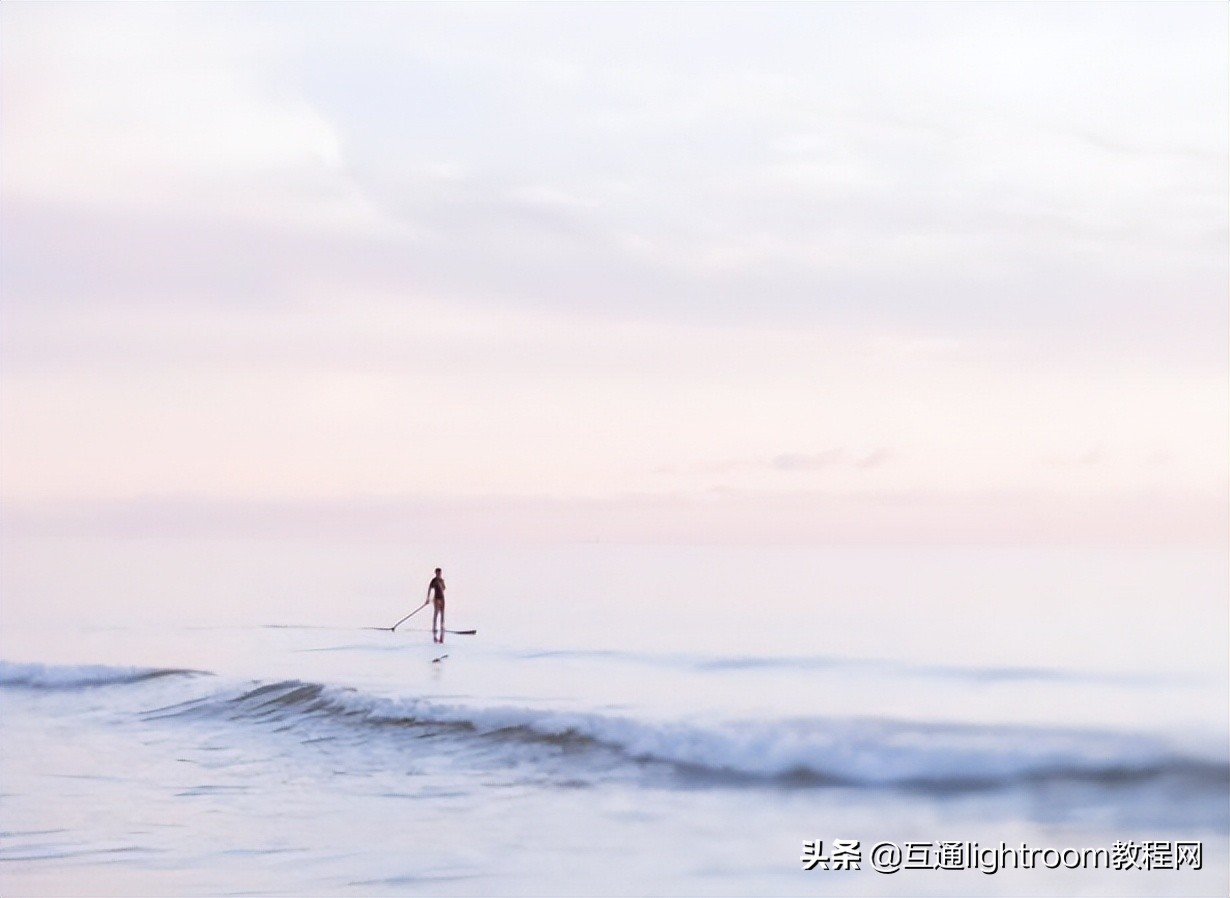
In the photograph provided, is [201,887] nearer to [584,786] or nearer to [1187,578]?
[584,786]

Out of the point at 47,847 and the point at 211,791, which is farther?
the point at 211,791

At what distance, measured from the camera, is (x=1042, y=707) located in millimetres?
25094

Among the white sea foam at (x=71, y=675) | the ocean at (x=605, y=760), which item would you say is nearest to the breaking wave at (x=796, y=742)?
the ocean at (x=605, y=760)

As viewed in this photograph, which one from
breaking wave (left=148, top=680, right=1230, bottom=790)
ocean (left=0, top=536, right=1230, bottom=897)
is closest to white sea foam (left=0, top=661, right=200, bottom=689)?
ocean (left=0, top=536, right=1230, bottom=897)

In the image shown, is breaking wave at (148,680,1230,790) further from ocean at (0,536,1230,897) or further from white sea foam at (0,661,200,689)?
white sea foam at (0,661,200,689)

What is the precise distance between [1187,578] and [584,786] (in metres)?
77.4

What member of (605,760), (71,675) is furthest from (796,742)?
(71,675)

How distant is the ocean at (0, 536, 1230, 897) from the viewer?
40.8ft

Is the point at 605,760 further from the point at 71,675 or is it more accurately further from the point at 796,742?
the point at 71,675

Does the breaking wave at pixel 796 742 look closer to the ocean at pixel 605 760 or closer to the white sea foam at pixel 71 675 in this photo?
the ocean at pixel 605 760

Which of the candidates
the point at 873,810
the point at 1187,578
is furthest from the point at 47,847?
the point at 1187,578

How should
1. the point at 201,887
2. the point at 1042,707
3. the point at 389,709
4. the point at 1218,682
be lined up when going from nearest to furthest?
the point at 201,887 < the point at 389,709 < the point at 1042,707 < the point at 1218,682

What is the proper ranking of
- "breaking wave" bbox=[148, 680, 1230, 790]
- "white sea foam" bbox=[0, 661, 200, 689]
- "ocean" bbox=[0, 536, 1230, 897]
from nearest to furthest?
"ocean" bbox=[0, 536, 1230, 897] → "breaking wave" bbox=[148, 680, 1230, 790] → "white sea foam" bbox=[0, 661, 200, 689]

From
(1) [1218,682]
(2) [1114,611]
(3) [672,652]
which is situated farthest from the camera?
(2) [1114,611]
